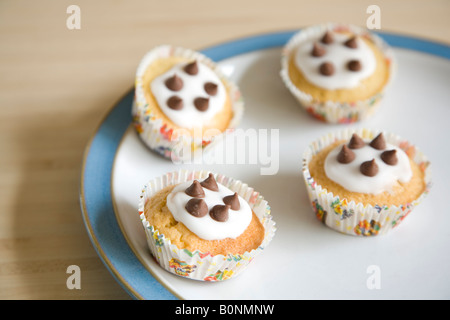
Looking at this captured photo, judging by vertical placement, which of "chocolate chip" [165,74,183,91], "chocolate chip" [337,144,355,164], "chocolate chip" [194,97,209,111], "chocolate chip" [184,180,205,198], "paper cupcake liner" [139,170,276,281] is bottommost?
"paper cupcake liner" [139,170,276,281]

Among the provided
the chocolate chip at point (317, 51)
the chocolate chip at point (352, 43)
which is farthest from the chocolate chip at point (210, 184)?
the chocolate chip at point (352, 43)

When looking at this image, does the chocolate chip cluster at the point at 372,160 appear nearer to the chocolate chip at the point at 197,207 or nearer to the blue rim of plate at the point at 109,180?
the chocolate chip at the point at 197,207

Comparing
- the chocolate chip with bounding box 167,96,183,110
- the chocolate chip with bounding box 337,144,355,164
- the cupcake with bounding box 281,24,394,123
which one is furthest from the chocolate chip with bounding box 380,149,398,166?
the chocolate chip with bounding box 167,96,183,110

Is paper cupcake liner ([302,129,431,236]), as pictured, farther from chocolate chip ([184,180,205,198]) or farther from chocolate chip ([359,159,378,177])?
chocolate chip ([184,180,205,198])

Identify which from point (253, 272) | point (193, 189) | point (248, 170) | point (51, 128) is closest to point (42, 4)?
point (51, 128)

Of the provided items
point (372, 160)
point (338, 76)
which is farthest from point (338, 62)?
point (372, 160)

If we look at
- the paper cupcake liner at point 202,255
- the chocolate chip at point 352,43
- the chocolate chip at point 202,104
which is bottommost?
the paper cupcake liner at point 202,255
